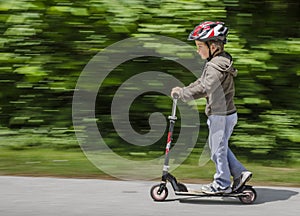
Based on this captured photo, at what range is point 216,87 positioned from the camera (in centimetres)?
634

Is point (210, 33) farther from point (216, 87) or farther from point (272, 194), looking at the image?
point (272, 194)

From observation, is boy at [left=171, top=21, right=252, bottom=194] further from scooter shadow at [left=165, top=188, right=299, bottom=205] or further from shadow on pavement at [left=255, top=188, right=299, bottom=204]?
shadow on pavement at [left=255, top=188, right=299, bottom=204]

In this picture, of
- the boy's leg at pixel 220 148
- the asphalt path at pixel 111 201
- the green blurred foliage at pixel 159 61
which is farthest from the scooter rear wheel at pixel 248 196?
the green blurred foliage at pixel 159 61

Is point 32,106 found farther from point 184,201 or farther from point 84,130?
point 184,201

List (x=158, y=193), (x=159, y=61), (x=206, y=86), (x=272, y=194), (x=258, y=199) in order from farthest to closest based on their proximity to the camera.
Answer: (x=159, y=61)
(x=272, y=194)
(x=258, y=199)
(x=158, y=193)
(x=206, y=86)

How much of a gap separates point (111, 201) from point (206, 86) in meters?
1.40

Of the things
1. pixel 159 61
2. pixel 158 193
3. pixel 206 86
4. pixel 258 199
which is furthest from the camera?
pixel 159 61

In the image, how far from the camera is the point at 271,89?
9156 mm

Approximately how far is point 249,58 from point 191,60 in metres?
0.75

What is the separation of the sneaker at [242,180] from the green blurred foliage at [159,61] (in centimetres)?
241

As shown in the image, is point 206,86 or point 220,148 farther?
point 220,148

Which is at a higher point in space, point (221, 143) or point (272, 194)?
point (221, 143)

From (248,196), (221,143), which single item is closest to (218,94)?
(221,143)

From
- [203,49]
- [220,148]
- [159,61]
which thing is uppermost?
[159,61]
